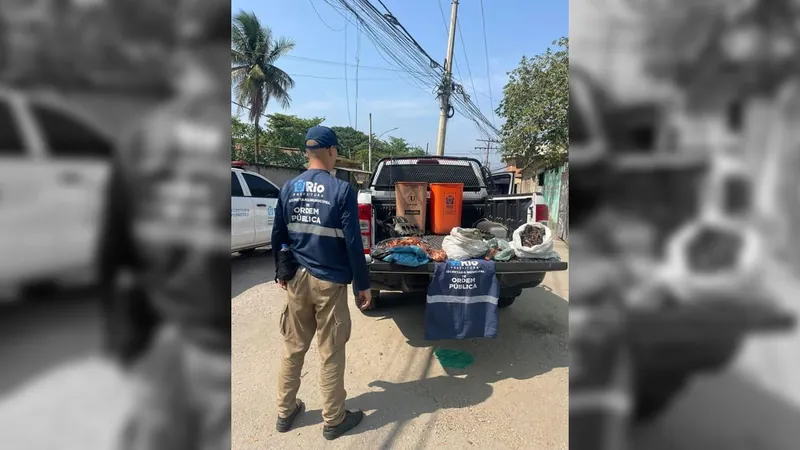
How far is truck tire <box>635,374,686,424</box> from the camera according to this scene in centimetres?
111

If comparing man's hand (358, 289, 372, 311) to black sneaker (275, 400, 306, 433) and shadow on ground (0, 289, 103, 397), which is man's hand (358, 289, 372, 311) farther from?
shadow on ground (0, 289, 103, 397)

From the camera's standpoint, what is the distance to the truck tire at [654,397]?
1106mm

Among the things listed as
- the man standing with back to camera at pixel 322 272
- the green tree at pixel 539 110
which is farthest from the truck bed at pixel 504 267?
the green tree at pixel 539 110

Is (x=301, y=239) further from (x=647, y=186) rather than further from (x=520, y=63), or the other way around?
(x=520, y=63)

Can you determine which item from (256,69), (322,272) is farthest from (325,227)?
(256,69)

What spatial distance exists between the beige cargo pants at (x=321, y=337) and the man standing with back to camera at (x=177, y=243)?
4.50 ft

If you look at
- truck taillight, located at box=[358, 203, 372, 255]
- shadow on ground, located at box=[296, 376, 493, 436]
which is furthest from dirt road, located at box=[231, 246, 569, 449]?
truck taillight, located at box=[358, 203, 372, 255]

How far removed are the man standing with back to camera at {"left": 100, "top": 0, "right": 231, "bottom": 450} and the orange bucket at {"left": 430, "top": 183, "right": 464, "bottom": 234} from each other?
367 centimetres

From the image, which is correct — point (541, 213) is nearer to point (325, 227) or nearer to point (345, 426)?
point (325, 227)

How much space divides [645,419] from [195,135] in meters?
1.56

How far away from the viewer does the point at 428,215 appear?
16.1ft

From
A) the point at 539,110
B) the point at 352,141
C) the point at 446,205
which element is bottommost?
the point at 446,205

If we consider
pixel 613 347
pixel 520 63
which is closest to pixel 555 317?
pixel 613 347

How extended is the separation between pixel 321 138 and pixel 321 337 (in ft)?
4.51
